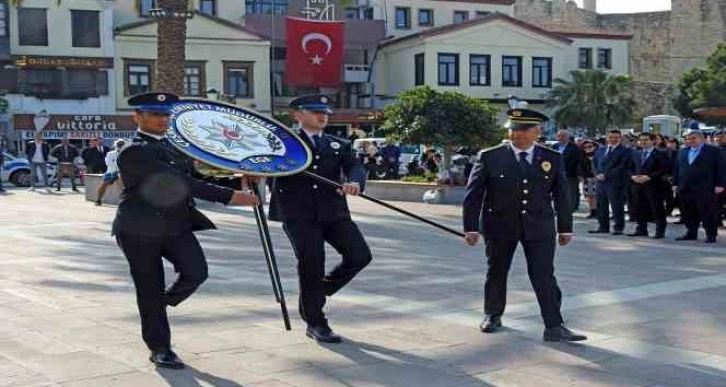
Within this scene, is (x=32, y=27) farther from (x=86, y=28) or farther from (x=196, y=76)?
(x=196, y=76)

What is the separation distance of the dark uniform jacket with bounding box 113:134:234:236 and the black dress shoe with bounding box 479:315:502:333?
2223 millimetres

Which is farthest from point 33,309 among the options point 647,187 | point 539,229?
point 647,187

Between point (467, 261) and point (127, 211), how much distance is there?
19.3 ft

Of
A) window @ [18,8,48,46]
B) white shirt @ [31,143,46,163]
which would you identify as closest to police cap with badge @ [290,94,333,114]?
white shirt @ [31,143,46,163]

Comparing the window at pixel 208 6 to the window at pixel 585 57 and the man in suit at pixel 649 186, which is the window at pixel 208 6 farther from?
the man in suit at pixel 649 186

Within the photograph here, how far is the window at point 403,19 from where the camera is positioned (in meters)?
55.2

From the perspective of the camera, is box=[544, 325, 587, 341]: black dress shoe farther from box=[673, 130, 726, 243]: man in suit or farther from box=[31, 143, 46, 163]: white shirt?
box=[31, 143, 46, 163]: white shirt

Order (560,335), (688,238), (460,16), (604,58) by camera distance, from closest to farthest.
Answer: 1. (560,335)
2. (688,238)
3. (460,16)
4. (604,58)

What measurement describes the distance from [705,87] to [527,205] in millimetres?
47875

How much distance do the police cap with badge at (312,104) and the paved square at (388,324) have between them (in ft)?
5.38

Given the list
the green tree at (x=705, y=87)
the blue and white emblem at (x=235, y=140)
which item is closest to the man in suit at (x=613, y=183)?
the blue and white emblem at (x=235, y=140)

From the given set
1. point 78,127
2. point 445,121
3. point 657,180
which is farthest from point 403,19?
point 657,180

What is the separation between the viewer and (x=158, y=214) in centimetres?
584

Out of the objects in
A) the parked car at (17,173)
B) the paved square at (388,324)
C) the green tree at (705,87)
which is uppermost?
the green tree at (705,87)
